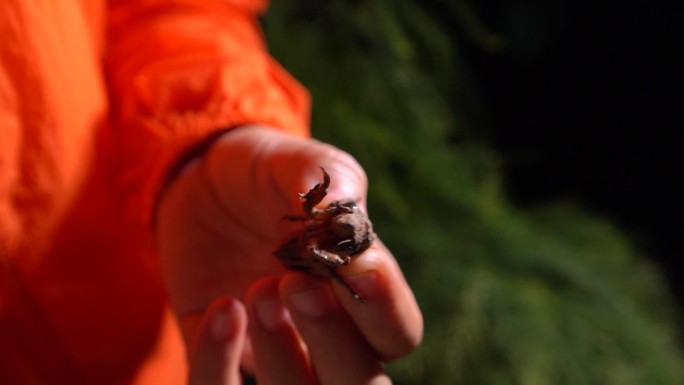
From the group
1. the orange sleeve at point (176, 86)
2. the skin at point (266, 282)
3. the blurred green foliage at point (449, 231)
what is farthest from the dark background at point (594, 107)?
the skin at point (266, 282)

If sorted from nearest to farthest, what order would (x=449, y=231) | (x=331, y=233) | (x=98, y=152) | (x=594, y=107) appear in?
(x=331, y=233) < (x=98, y=152) < (x=449, y=231) < (x=594, y=107)

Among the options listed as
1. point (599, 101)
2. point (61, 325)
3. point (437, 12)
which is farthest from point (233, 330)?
point (599, 101)

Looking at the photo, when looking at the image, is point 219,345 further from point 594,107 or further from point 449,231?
point 594,107

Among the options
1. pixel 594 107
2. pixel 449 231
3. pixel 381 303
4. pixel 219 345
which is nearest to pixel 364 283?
pixel 381 303

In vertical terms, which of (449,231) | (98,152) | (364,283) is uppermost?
(364,283)

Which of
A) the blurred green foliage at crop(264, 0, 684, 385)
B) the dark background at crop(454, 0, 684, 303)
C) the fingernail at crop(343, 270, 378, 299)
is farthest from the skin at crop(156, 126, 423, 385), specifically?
the dark background at crop(454, 0, 684, 303)

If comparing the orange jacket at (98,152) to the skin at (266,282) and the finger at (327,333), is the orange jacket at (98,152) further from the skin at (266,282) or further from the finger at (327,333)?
the finger at (327,333)
